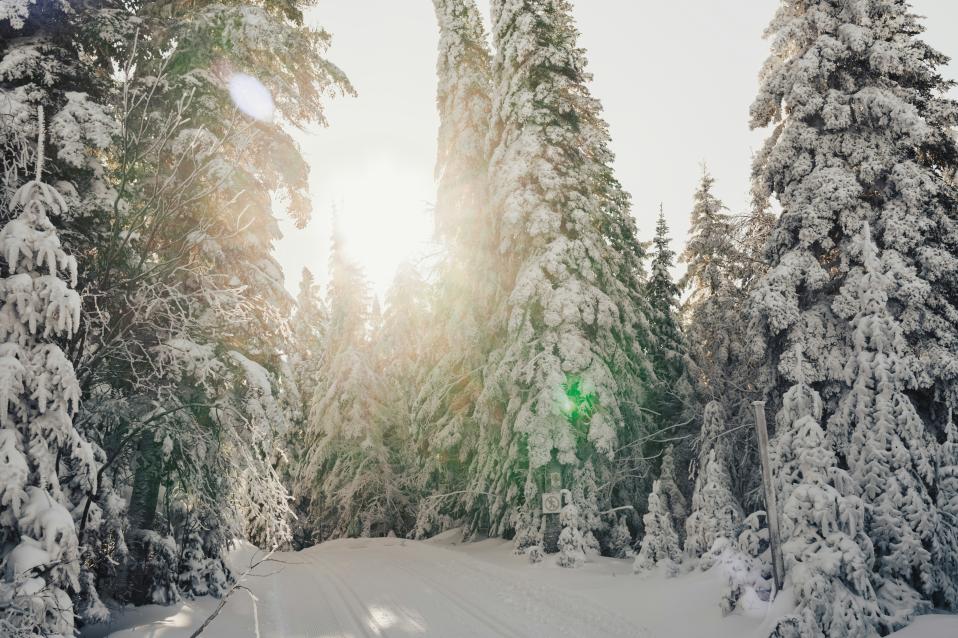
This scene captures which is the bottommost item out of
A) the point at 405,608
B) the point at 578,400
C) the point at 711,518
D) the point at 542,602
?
the point at 405,608

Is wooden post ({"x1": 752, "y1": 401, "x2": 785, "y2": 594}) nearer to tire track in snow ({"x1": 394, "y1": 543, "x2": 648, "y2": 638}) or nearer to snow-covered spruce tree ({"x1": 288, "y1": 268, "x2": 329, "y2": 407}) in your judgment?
tire track in snow ({"x1": 394, "y1": 543, "x2": 648, "y2": 638})

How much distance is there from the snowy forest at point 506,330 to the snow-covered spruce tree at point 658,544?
7 centimetres

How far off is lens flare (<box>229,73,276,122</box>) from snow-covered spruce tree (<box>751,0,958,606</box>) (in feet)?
33.6

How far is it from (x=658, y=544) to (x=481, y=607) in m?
4.05

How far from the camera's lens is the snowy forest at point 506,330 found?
6758 millimetres

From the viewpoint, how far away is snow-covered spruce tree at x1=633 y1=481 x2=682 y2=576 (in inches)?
453

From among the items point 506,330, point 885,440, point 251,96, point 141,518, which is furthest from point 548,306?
point 141,518

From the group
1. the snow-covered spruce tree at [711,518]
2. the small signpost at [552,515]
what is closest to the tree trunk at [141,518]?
the small signpost at [552,515]

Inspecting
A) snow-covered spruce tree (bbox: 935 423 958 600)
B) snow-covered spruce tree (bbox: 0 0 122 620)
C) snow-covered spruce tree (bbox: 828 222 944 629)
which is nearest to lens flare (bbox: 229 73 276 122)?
snow-covered spruce tree (bbox: 0 0 122 620)

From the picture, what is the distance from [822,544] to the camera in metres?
7.66

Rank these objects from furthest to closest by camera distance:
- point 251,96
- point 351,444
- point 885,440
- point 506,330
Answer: point 351,444
point 506,330
point 251,96
point 885,440

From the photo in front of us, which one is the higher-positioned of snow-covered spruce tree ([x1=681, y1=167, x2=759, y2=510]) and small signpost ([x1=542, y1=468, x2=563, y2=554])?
snow-covered spruce tree ([x1=681, y1=167, x2=759, y2=510])

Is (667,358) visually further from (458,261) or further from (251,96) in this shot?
(251,96)

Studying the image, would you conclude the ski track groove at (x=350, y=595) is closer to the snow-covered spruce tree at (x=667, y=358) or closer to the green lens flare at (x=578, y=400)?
the green lens flare at (x=578, y=400)
